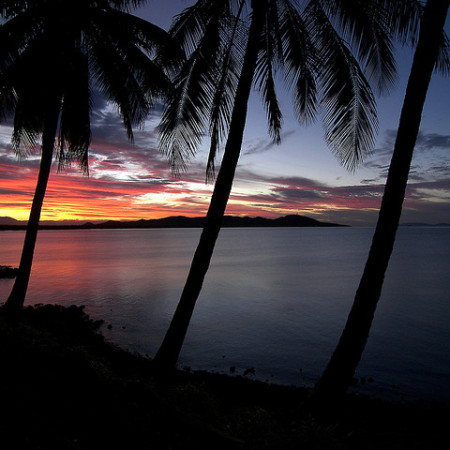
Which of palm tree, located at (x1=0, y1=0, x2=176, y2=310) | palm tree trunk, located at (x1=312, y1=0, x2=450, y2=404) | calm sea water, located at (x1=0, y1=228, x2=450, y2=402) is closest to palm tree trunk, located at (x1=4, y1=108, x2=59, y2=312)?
palm tree, located at (x1=0, y1=0, x2=176, y2=310)

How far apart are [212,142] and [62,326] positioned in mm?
9329

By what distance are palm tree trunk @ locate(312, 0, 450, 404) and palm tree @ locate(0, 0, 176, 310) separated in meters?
5.54

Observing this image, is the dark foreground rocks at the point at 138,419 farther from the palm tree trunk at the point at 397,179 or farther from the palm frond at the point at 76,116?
the palm frond at the point at 76,116

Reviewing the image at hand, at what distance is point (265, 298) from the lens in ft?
81.9

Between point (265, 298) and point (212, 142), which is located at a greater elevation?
point (212, 142)

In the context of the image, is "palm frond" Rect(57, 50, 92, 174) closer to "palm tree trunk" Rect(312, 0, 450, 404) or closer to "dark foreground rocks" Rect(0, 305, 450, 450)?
"dark foreground rocks" Rect(0, 305, 450, 450)

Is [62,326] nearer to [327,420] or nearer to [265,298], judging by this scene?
[327,420]

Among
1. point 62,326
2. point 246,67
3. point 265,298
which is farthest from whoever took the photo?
point 265,298

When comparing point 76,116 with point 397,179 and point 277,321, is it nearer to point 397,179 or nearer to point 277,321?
point 397,179

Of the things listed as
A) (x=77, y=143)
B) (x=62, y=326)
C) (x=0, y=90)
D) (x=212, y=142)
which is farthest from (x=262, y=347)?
(x=0, y=90)

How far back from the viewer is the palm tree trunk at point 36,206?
970 cm

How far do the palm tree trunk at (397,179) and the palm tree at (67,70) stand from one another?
18.2ft

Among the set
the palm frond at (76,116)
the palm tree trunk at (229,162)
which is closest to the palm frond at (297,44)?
the palm tree trunk at (229,162)

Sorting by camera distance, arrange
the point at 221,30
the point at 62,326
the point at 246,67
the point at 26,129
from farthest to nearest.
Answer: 1. the point at 62,326
2. the point at 26,129
3. the point at 221,30
4. the point at 246,67
